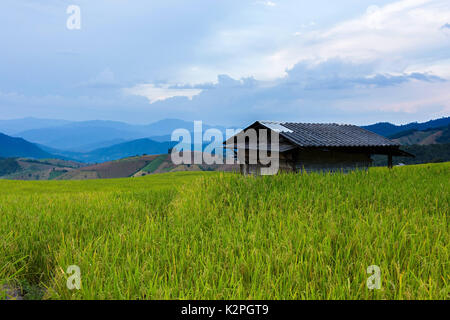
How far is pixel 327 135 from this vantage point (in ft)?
56.4

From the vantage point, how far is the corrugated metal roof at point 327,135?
50.4 ft

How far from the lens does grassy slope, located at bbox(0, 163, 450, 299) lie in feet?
10.7

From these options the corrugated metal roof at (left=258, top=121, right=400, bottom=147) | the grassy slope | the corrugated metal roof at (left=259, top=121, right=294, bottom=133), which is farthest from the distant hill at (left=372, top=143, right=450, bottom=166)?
the grassy slope

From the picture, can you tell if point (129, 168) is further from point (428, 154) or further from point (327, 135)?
point (327, 135)

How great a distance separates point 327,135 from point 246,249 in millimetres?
14605

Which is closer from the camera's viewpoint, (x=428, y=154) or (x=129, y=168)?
(x=428, y=154)

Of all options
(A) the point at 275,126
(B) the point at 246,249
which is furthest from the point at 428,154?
(B) the point at 246,249

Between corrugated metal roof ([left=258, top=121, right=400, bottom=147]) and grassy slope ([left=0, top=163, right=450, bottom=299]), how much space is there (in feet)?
23.2

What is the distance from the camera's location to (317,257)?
3980 mm
